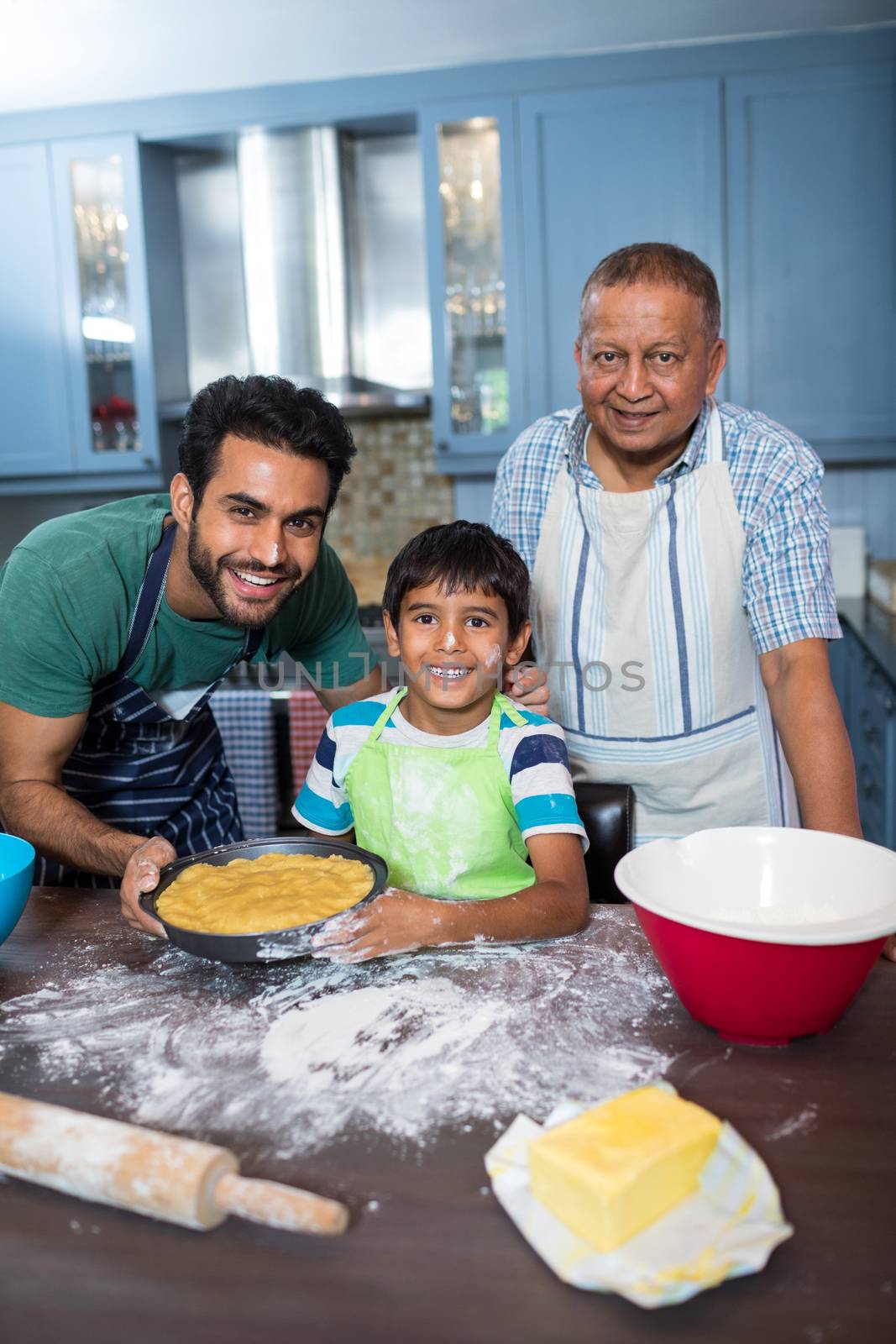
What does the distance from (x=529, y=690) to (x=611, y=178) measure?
260 centimetres

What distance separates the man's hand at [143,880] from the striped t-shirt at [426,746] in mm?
255

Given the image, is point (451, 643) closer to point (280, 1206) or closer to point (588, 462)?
point (588, 462)

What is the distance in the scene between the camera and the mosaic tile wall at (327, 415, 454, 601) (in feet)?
13.7

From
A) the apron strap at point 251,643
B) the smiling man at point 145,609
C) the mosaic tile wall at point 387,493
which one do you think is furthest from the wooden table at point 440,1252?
the mosaic tile wall at point 387,493

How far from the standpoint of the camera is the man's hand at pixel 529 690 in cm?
154

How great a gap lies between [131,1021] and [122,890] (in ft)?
0.68

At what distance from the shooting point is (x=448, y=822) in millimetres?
1446

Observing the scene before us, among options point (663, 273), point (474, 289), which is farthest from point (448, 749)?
point (474, 289)

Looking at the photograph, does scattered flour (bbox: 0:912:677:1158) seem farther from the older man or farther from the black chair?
the older man

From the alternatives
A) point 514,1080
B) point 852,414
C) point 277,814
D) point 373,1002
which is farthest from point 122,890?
point 852,414

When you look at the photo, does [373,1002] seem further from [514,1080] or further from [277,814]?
[277,814]

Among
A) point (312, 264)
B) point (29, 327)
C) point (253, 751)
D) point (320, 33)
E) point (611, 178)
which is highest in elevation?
point (320, 33)

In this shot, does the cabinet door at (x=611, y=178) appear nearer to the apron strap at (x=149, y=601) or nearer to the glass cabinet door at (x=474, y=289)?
the glass cabinet door at (x=474, y=289)

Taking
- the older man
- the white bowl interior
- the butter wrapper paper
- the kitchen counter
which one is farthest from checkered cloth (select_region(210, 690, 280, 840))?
the butter wrapper paper
